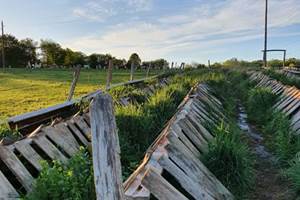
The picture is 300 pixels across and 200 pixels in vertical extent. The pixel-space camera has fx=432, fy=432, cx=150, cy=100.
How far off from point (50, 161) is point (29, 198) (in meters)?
1.22

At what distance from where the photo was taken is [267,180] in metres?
6.96

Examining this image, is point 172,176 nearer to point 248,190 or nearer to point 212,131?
point 248,190

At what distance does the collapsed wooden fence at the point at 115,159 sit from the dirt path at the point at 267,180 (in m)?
1.01

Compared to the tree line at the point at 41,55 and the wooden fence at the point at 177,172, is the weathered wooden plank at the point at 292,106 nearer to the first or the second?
the wooden fence at the point at 177,172

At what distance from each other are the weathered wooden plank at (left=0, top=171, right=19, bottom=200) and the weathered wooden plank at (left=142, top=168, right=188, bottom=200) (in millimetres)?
1514

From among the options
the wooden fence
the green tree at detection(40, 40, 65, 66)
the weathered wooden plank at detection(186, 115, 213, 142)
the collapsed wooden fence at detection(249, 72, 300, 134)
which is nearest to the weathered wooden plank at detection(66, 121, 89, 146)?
the wooden fence

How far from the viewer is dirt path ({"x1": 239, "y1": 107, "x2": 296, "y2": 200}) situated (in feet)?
20.4

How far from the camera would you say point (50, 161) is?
5836mm

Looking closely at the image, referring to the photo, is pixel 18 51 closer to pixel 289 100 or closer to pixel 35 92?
pixel 35 92

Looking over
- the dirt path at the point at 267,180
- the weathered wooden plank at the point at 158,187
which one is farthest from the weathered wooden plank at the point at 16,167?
the dirt path at the point at 267,180

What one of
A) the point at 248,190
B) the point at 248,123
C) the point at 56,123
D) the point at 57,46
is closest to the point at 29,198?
the point at 56,123

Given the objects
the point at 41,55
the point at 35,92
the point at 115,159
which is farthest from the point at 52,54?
the point at 115,159

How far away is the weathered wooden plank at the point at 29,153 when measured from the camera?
18.1 feet

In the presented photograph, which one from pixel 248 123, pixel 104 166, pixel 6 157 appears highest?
pixel 104 166
